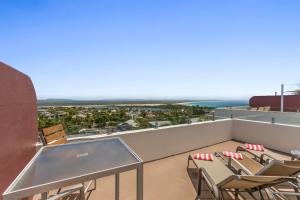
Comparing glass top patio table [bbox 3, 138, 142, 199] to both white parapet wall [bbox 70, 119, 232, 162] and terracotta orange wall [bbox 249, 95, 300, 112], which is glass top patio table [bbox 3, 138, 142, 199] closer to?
white parapet wall [bbox 70, 119, 232, 162]

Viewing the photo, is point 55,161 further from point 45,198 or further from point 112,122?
point 112,122

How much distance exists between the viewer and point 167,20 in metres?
6.39

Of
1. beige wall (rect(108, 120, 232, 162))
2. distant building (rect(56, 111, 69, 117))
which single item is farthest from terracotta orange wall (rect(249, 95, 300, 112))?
distant building (rect(56, 111, 69, 117))

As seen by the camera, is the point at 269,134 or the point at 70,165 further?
the point at 269,134

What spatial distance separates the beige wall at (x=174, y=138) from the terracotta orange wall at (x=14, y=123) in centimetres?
187

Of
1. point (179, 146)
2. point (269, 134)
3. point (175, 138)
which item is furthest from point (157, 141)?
point (269, 134)

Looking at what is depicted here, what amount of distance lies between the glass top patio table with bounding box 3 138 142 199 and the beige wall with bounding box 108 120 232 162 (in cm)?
200

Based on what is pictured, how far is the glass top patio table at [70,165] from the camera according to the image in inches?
44.2

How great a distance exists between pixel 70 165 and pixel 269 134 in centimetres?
582

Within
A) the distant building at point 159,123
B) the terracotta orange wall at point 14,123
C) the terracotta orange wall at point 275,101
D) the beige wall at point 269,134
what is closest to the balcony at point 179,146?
the beige wall at point 269,134

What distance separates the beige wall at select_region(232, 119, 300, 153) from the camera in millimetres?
4883

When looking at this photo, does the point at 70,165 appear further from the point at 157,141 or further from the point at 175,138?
the point at 175,138

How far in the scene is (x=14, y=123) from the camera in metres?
1.87

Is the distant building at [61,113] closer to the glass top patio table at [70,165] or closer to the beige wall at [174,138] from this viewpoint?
the beige wall at [174,138]
